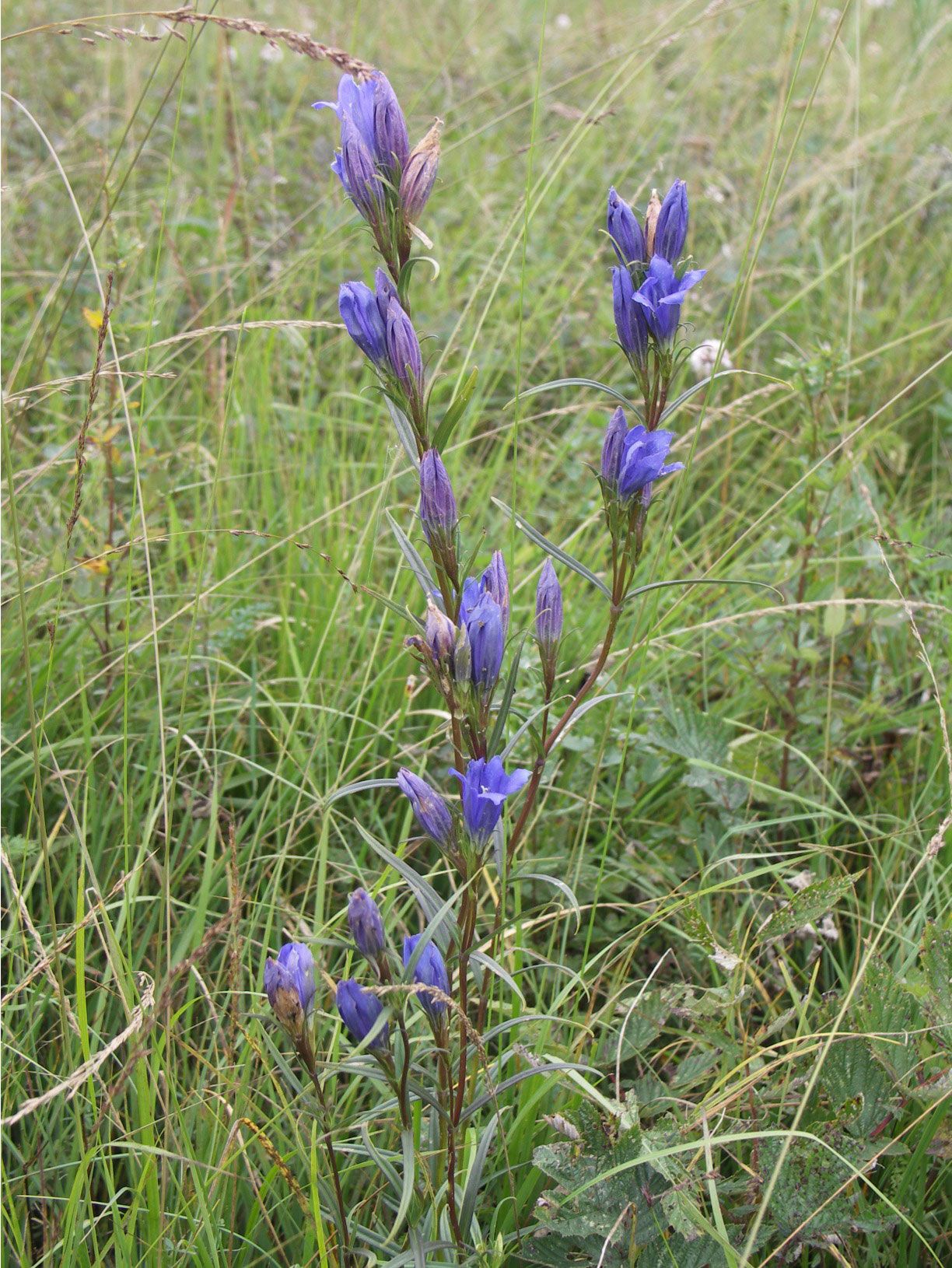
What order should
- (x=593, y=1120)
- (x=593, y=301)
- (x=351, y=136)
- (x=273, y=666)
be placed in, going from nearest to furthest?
(x=351, y=136)
(x=593, y=1120)
(x=273, y=666)
(x=593, y=301)

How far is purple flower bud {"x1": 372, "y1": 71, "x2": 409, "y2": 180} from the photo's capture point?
1.06 meters

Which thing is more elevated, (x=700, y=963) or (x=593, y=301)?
(x=593, y=301)

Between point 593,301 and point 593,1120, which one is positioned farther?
point 593,301

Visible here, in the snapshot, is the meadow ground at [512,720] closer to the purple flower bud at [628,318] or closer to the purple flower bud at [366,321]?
the purple flower bud at [366,321]

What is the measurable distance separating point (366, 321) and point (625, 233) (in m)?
0.29

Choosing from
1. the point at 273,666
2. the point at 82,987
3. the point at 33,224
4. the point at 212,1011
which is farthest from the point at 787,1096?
the point at 33,224

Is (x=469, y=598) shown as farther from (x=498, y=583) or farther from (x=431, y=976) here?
(x=431, y=976)

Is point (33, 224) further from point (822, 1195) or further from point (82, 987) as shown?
point (822, 1195)

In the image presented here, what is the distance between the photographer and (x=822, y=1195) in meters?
1.26

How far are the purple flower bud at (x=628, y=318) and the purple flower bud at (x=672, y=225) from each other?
5 centimetres

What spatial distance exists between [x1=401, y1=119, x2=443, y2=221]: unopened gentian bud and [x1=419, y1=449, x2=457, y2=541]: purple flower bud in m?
0.24

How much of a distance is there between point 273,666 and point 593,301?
1653mm

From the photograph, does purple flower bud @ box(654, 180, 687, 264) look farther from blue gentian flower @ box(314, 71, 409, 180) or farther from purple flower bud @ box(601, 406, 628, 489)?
blue gentian flower @ box(314, 71, 409, 180)

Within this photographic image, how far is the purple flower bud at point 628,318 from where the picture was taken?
1136 millimetres
